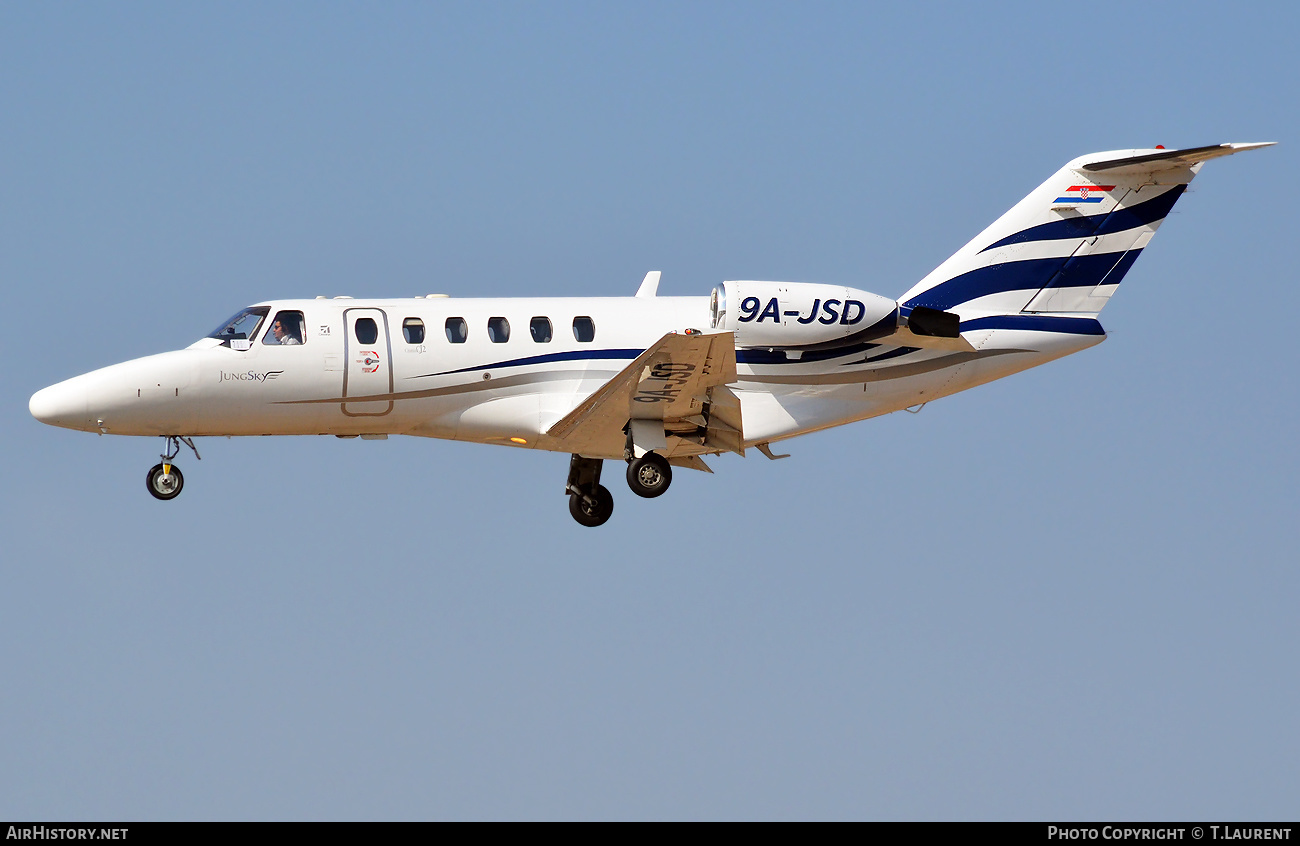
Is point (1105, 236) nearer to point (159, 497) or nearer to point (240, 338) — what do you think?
point (240, 338)

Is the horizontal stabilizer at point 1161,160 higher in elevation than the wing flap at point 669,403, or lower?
higher

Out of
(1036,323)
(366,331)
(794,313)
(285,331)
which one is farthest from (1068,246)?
(285,331)

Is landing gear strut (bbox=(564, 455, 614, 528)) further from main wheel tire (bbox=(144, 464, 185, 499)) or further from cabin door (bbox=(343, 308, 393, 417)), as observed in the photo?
main wheel tire (bbox=(144, 464, 185, 499))

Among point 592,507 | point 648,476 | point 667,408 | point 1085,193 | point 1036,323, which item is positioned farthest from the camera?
point 592,507

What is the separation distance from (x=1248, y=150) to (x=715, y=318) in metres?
7.45

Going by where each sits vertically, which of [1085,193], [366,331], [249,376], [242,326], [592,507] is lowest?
[592,507]

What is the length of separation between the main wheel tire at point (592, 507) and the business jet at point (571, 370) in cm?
106

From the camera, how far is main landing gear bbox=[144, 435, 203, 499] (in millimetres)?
22547

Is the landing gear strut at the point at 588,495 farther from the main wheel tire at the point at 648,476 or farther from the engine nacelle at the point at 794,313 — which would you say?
the engine nacelle at the point at 794,313

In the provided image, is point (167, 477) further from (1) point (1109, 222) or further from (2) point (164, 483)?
(1) point (1109, 222)

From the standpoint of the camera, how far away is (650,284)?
79.5 feet

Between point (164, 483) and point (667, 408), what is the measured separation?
6943 mm

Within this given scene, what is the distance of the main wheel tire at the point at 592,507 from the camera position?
2422 cm

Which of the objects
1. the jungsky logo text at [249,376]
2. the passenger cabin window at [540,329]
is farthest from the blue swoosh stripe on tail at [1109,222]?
the jungsky logo text at [249,376]
